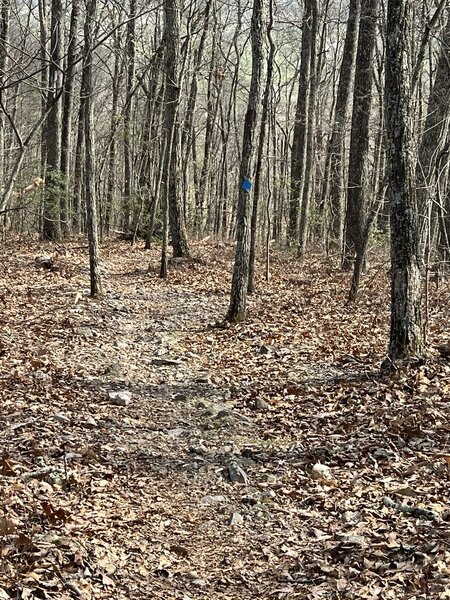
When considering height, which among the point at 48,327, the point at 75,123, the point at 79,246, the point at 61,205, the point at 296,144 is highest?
the point at 75,123

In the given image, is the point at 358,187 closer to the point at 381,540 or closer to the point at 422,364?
the point at 422,364

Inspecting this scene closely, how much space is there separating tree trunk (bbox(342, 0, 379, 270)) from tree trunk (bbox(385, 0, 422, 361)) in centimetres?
783

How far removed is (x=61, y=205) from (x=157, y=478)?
14868 millimetres

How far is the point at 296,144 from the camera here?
21453 mm

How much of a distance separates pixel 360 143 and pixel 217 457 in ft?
37.6

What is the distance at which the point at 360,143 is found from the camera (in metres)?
15.5

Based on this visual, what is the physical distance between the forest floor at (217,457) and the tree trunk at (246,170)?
471mm

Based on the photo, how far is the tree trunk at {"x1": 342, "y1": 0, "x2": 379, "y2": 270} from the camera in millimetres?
15273

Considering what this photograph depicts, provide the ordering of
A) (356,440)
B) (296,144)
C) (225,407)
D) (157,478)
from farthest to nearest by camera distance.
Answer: (296,144)
(225,407)
(356,440)
(157,478)

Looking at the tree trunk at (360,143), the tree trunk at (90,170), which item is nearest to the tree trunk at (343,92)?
the tree trunk at (360,143)

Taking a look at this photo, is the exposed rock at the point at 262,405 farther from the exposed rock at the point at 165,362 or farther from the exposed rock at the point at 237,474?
the exposed rock at the point at 165,362

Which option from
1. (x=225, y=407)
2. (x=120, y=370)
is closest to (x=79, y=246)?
(x=120, y=370)

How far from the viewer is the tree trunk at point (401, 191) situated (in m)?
7.29

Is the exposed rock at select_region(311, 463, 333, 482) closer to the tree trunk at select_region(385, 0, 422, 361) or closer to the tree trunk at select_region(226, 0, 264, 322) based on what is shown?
the tree trunk at select_region(385, 0, 422, 361)
